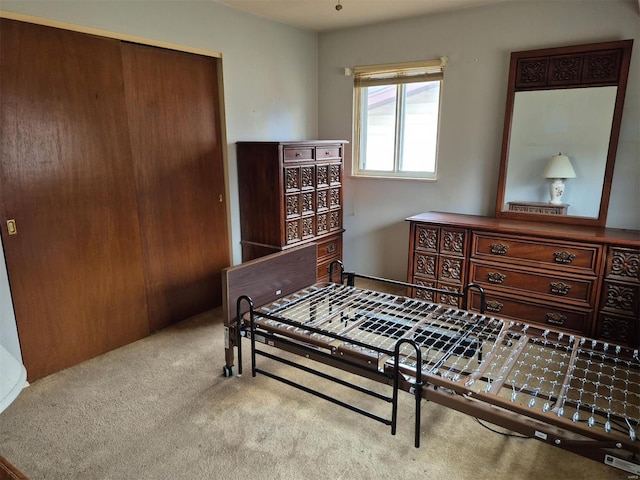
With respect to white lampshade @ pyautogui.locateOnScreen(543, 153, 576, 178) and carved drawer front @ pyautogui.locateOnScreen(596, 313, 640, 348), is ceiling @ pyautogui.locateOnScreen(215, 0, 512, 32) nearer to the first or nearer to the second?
white lampshade @ pyautogui.locateOnScreen(543, 153, 576, 178)

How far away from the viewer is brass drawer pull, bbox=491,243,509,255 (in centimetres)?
307

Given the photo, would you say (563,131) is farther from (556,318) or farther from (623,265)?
(556,318)

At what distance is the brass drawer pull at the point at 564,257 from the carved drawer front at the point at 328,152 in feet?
6.47

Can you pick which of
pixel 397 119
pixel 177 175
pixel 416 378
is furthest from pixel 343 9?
pixel 416 378

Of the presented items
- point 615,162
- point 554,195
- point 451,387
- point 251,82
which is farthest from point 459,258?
point 251,82

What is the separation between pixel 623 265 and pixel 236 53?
3252mm

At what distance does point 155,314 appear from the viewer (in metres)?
3.19

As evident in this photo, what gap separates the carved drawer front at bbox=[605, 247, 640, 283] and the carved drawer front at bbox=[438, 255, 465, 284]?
0.96 metres

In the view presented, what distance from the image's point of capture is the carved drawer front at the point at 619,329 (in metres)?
2.70

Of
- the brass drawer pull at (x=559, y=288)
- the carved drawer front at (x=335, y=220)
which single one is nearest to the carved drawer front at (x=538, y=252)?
the brass drawer pull at (x=559, y=288)

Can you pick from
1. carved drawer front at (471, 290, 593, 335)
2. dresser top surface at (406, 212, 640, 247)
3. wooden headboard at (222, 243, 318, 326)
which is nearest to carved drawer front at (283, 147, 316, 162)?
wooden headboard at (222, 243, 318, 326)

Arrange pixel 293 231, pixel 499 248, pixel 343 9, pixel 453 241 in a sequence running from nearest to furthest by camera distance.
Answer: pixel 499 248
pixel 453 241
pixel 343 9
pixel 293 231

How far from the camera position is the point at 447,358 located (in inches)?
78.8

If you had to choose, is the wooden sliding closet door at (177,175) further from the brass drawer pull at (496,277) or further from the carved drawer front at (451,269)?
the brass drawer pull at (496,277)
